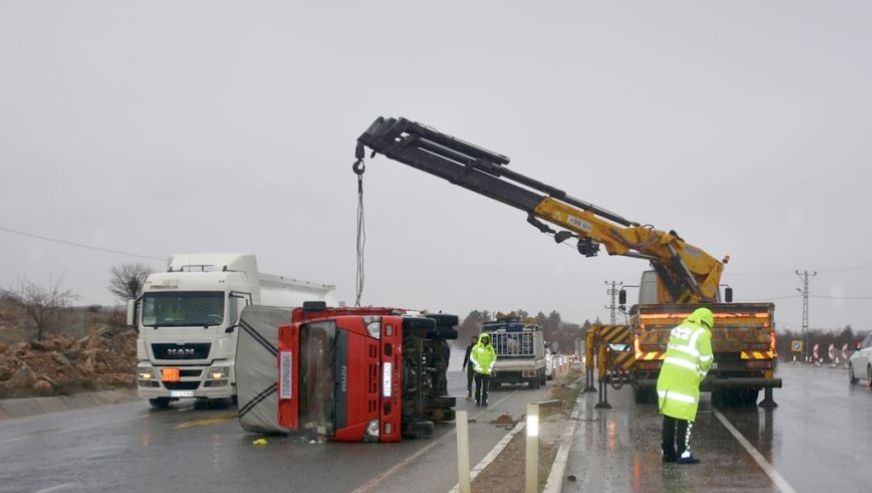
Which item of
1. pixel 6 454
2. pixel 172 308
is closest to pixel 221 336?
pixel 172 308

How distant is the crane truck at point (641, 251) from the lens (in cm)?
1750

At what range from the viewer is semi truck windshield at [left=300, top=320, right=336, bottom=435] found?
44.9 feet

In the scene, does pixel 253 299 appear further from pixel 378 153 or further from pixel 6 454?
pixel 6 454

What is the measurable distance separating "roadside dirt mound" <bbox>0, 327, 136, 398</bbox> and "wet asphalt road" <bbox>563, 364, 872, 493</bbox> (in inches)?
542

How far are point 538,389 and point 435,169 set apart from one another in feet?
40.8

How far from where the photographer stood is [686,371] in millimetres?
10477

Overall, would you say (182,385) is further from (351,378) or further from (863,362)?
(863,362)

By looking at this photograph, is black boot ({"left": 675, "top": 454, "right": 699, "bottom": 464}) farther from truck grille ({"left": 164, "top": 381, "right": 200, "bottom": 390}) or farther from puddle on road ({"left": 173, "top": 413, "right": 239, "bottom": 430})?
truck grille ({"left": 164, "top": 381, "right": 200, "bottom": 390})

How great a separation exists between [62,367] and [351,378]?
15.5 meters

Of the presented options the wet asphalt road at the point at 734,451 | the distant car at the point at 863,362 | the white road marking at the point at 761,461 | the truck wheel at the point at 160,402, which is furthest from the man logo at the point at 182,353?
the distant car at the point at 863,362

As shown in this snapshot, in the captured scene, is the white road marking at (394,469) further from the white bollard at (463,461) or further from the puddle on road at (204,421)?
the puddle on road at (204,421)

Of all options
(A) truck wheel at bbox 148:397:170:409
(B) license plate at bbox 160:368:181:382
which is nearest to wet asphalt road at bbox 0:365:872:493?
(B) license plate at bbox 160:368:181:382

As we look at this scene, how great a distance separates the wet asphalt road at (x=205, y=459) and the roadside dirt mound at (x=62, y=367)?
540 cm

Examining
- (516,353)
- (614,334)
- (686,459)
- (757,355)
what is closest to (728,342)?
(757,355)
